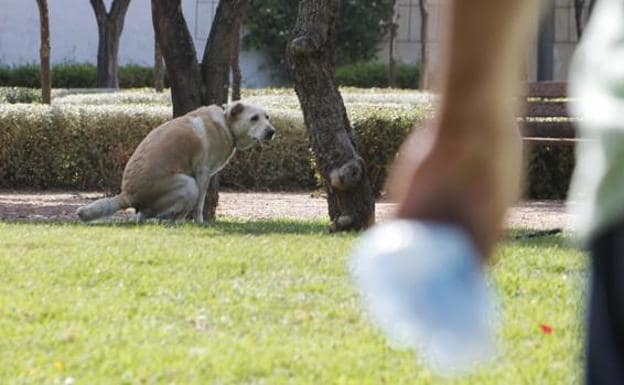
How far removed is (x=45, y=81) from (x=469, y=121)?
21754mm

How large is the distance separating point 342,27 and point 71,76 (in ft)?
26.1

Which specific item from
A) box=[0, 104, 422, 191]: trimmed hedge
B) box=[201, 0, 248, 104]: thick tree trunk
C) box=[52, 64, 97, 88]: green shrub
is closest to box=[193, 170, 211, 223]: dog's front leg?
box=[201, 0, 248, 104]: thick tree trunk

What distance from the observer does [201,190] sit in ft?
40.7

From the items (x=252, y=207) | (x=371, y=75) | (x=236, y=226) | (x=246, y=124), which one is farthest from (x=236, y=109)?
(x=371, y=75)

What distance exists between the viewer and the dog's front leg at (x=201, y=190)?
1234 cm

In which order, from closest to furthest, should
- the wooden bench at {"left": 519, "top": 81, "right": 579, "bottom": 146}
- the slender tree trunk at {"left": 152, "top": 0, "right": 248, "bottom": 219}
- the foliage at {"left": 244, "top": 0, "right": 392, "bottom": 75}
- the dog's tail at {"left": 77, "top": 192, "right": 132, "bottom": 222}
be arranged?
the dog's tail at {"left": 77, "top": 192, "right": 132, "bottom": 222}
the slender tree trunk at {"left": 152, "top": 0, "right": 248, "bottom": 219}
the wooden bench at {"left": 519, "top": 81, "right": 579, "bottom": 146}
the foliage at {"left": 244, "top": 0, "right": 392, "bottom": 75}

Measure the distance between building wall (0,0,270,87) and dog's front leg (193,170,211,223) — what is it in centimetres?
2600

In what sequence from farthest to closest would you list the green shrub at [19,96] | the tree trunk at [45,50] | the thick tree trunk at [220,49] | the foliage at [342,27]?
the foliage at [342,27], the green shrub at [19,96], the tree trunk at [45,50], the thick tree trunk at [220,49]

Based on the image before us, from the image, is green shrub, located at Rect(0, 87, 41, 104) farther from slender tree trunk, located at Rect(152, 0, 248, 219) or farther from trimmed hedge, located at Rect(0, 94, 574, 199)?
slender tree trunk, located at Rect(152, 0, 248, 219)

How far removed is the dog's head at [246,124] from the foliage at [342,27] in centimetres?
2655

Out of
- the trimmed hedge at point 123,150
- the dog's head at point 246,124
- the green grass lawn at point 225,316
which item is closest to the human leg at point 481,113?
the green grass lawn at point 225,316

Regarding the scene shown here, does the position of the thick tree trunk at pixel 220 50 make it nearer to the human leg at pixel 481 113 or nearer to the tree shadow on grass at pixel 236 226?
the tree shadow on grass at pixel 236 226

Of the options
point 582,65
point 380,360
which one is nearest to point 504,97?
point 582,65

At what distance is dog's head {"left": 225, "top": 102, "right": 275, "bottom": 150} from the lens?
42.2 ft
